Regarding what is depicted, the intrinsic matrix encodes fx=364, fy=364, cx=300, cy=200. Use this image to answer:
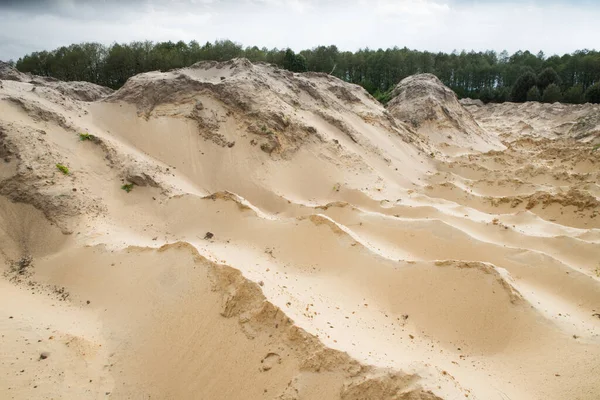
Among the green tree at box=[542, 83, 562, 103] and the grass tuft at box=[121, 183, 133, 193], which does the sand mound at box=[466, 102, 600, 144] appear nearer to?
the green tree at box=[542, 83, 562, 103]

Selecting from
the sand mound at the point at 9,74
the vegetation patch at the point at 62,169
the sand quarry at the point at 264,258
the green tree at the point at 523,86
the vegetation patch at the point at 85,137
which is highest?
the green tree at the point at 523,86

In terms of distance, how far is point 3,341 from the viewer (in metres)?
5.72

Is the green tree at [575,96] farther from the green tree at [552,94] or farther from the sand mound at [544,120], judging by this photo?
the sand mound at [544,120]

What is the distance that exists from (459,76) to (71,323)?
54660 millimetres

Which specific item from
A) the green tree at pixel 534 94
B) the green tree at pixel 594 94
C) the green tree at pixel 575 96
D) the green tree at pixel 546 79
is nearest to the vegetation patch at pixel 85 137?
the green tree at pixel 594 94

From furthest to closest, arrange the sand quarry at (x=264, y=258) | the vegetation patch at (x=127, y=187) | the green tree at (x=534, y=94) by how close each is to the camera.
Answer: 1. the green tree at (x=534, y=94)
2. the vegetation patch at (x=127, y=187)
3. the sand quarry at (x=264, y=258)

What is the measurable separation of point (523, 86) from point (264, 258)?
43172 millimetres

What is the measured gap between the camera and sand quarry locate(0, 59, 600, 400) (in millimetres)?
5363

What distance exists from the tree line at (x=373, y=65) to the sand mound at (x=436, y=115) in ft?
18.7

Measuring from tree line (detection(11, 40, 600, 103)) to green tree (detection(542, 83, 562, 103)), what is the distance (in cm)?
9

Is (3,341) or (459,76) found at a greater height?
(459,76)

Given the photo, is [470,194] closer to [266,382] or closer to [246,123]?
[246,123]

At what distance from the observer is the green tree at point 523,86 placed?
40000mm

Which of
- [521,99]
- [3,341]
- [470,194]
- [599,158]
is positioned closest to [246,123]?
[470,194]
